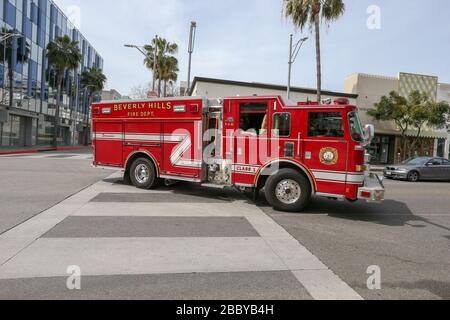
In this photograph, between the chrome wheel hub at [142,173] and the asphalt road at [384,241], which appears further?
the chrome wheel hub at [142,173]

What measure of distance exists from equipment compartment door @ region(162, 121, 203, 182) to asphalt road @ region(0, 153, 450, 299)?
0.69 metres

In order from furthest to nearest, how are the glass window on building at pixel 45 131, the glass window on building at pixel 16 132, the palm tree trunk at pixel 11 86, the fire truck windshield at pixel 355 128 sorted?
the glass window on building at pixel 45 131 < the glass window on building at pixel 16 132 < the palm tree trunk at pixel 11 86 < the fire truck windshield at pixel 355 128

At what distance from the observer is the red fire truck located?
25.5ft

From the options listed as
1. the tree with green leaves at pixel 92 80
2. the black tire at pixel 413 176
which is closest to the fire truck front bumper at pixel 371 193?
the black tire at pixel 413 176

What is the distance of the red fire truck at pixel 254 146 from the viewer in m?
7.77

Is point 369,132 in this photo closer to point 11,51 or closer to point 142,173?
point 142,173

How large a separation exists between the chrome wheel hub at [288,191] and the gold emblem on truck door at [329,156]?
0.82 m

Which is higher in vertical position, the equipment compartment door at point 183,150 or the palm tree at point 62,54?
the palm tree at point 62,54

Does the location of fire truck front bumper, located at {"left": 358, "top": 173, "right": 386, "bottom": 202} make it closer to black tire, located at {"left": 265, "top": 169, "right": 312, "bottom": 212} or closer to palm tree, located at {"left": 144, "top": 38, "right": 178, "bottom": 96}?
black tire, located at {"left": 265, "top": 169, "right": 312, "bottom": 212}

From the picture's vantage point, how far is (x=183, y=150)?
9.69 metres

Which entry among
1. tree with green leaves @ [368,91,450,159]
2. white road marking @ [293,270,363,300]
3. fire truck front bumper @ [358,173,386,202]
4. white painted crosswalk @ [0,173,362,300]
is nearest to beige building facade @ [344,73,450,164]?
tree with green leaves @ [368,91,450,159]

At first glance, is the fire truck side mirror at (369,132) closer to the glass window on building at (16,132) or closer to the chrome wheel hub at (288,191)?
the chrome wheel hub at (288,191)

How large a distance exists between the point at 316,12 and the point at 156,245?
58.8ft
